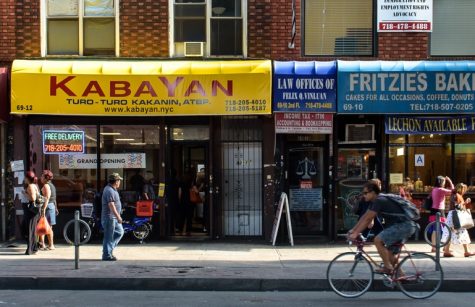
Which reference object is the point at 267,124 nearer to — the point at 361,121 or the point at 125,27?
the point at 361,121

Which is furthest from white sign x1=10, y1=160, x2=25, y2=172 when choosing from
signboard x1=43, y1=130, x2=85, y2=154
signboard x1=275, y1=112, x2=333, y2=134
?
signboard x1=275, y1=112, x2=333, y2=134

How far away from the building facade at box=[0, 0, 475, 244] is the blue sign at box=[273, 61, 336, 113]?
0.82 feet

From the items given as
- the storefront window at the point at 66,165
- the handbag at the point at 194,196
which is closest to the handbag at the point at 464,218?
the handbag at the point at 194,196

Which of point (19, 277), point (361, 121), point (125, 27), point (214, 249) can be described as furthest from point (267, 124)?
point (19, 277)

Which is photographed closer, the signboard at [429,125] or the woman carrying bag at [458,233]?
the woman carrying bag at [458,233]

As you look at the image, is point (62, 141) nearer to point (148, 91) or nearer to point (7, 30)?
point (148, 91)

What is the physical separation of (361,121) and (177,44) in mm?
4647

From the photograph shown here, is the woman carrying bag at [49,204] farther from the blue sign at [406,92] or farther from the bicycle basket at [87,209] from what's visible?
the blue sign at [406,92]

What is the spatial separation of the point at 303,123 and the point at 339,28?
8.16 feet

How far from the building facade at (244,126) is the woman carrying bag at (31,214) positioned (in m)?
1.57

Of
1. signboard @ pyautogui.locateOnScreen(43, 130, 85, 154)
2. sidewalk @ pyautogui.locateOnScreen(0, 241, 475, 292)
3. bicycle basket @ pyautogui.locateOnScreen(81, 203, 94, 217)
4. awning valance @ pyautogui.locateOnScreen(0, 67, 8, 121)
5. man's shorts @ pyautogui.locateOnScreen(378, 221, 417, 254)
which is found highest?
awning valance @ pyautogui.locateOnScreen(0, 67, 8, 121)

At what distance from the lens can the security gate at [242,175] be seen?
13336 mm

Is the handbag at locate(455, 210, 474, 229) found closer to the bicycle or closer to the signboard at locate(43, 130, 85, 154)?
the bicycle

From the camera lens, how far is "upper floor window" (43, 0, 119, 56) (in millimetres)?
13336
